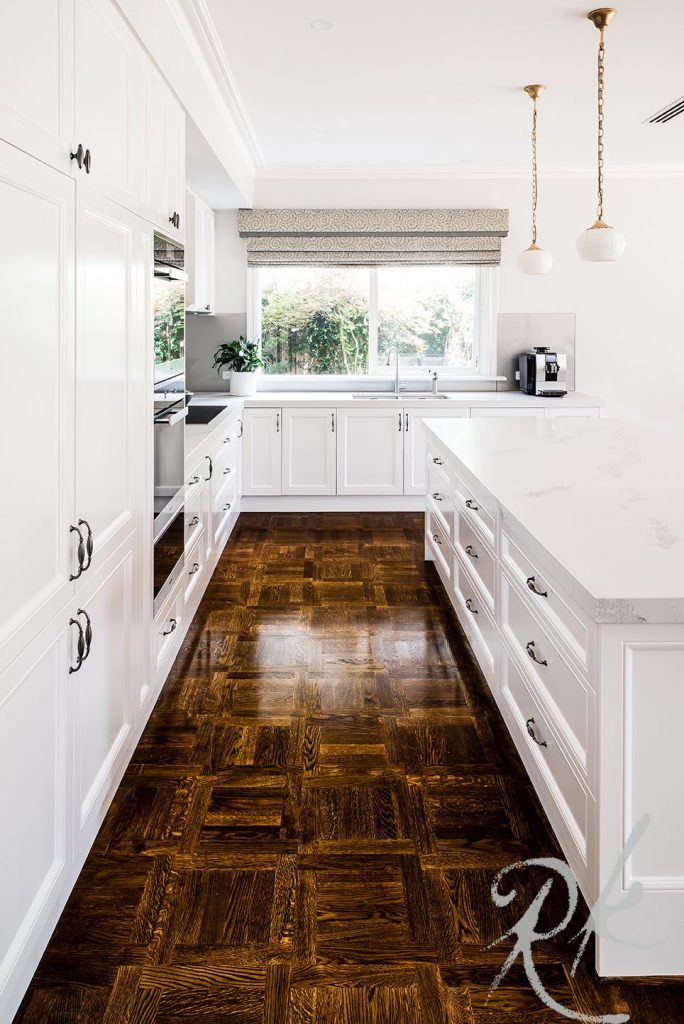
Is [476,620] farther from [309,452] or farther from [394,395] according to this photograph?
[394,395]

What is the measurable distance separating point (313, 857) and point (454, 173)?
539 cm

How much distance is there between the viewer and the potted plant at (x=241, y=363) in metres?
6.20

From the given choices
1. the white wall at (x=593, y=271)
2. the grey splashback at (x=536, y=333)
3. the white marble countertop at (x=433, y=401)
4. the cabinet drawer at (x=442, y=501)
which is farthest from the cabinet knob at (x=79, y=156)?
the grey splashback at (x=536, y=333)

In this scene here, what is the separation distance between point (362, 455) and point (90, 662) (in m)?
4.21

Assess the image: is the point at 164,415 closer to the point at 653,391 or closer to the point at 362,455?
the point at 362,455

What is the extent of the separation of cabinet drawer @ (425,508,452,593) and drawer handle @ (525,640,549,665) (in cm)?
161

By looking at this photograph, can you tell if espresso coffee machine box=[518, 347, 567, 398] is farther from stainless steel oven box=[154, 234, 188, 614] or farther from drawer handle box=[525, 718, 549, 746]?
drawer handle box=[525, 718, 549, 746]

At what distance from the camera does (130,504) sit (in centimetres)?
236

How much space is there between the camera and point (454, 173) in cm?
617

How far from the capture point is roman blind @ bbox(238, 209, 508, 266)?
6.22 metres

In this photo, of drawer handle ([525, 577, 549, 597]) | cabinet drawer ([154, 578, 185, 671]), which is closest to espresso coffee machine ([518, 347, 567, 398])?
cabinet drawer ([154, 578, 185, 671])

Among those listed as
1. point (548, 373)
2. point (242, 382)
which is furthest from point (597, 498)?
point (242, 382)

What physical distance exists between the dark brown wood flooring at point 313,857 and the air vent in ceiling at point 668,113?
320cm

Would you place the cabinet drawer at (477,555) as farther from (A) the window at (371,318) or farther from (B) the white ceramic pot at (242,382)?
(A) the window at (371,318)
